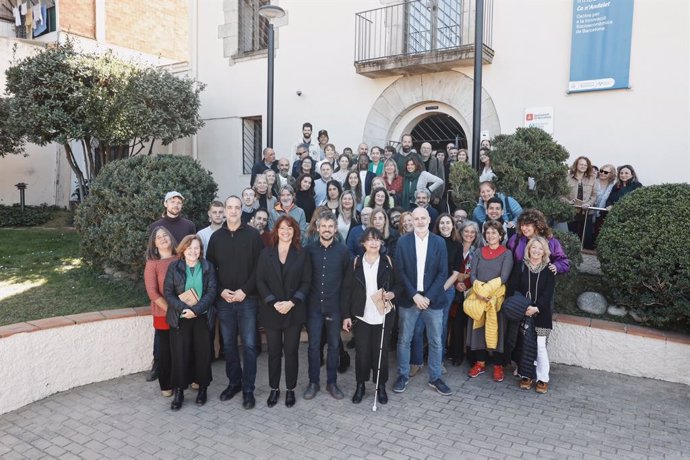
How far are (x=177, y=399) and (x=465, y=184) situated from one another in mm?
4322

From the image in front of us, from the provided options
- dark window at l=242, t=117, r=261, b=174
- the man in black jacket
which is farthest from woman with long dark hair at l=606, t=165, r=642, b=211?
dark window at l=242, t=117, r=261, b=174

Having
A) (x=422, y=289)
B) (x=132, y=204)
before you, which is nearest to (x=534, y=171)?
(x=422, y=289)

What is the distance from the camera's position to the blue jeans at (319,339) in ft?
17.2

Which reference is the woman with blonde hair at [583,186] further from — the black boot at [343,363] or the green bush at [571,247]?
the black boot at [343,363]

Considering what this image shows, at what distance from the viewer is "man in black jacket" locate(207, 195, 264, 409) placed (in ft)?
16.8

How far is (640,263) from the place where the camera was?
5.65 m

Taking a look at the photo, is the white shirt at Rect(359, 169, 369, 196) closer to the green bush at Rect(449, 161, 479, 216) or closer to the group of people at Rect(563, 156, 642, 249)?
the green bush at Rect(449, 161, 479, 216)

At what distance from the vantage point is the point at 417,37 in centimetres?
1102

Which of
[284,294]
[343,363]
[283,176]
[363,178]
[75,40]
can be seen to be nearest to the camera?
[284,294]

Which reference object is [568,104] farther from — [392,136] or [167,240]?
[167,240]

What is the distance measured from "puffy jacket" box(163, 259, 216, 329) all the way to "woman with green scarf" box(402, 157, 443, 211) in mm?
3390

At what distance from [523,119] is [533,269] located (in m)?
5.33

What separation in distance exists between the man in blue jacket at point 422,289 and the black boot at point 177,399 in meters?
2.10

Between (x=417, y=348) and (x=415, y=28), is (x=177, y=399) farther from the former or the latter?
(x=415, y=28)
